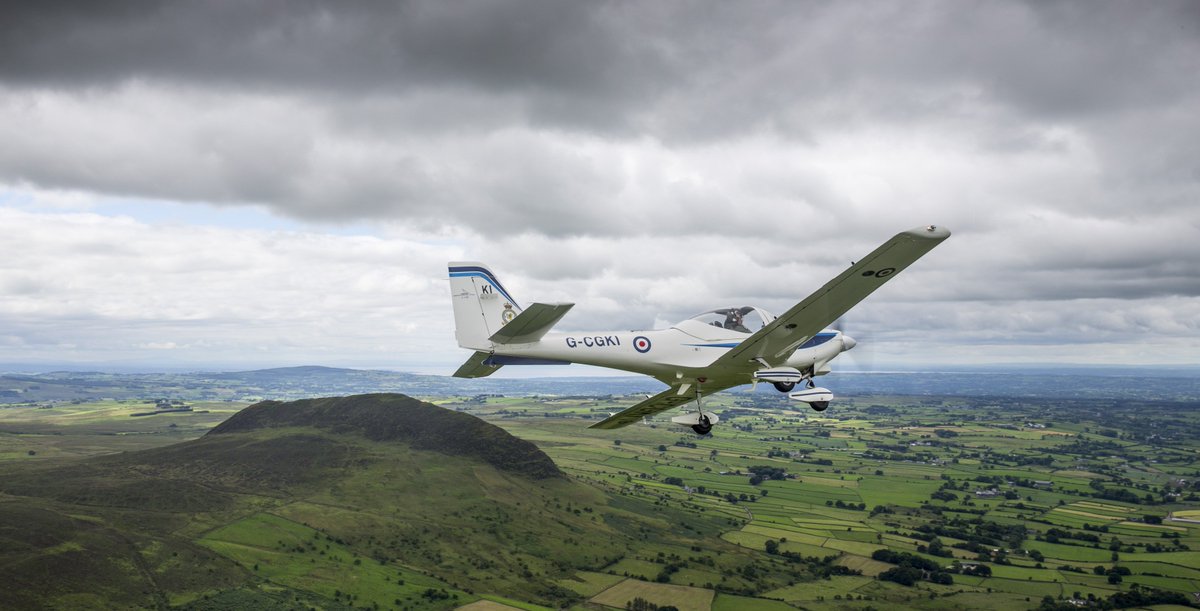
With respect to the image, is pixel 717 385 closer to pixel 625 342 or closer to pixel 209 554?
pixel 625 342

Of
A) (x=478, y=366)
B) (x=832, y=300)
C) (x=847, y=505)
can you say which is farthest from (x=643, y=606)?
(x=832, y=300)

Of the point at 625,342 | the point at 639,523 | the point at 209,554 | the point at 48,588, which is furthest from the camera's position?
the point at 639,523

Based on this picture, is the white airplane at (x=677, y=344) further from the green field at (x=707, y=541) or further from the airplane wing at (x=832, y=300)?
the green field at (x=707, y=541)

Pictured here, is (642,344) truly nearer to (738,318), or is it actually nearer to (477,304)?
(738,318)

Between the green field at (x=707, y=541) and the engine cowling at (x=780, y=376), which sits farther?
the green field at (x=707, y=541)

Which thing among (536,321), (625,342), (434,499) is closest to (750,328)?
(625,342)

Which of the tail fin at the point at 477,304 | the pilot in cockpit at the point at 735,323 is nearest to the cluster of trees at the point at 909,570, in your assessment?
the pilot in cockpit at the point at 735,323

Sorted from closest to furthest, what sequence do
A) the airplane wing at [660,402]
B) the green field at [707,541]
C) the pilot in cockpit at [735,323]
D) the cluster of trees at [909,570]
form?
the pilot in cockpit at [735,323] → the airplane wing at [660,402] → the green field at [707,541] → the cluster of trees at [909,570]

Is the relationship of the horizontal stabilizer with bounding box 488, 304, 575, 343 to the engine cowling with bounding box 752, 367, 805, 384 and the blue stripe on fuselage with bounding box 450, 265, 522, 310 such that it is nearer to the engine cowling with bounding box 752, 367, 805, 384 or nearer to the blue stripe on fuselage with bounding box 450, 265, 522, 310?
the blue stripe on fuselage with bounding box 450, 265, 522, 310
